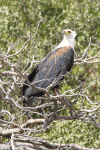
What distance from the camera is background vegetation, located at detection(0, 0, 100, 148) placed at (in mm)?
5625

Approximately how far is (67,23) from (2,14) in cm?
173

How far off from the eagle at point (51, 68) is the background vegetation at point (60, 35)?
1818mm

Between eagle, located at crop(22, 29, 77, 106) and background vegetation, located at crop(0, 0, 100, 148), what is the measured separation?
5.96 ft

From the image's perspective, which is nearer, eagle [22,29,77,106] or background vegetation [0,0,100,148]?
eagle [22,29,77,106]

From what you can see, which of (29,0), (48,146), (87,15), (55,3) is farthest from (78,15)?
(48,146)

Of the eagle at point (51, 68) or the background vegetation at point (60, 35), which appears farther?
the background vegetation at point (60, 35)

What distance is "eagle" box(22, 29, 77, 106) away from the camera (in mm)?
3494

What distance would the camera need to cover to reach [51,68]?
12.5 ft

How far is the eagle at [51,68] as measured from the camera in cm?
349

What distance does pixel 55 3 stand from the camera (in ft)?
20.5

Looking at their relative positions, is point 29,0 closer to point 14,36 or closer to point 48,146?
point 14,36

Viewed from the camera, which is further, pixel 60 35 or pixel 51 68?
pixel 60 35

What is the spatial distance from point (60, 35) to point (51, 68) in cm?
251

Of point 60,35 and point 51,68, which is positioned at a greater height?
point 60,35
